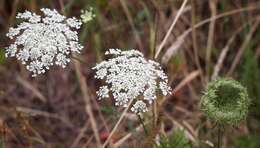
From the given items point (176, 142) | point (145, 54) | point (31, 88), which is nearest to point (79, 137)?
point (31, 88)

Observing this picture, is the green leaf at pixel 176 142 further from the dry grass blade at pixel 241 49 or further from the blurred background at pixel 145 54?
the dry grass blade at pixel 241 49

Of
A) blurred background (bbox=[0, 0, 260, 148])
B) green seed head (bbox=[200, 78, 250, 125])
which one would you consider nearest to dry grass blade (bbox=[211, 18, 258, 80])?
blurred background (bbox=[0, 0, 260, 148])

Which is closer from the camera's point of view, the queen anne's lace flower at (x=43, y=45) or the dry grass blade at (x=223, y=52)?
the queen anne's lace flower at (x=43, y=45)

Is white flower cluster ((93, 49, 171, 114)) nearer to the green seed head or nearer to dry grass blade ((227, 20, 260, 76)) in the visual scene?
the green seed head

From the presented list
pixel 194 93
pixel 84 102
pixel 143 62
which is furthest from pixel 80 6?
pixel 143 62

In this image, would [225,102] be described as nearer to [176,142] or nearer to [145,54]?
[176,142]

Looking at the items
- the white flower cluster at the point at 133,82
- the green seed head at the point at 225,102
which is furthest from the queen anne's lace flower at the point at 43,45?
the green seed head at the point at 225,102
